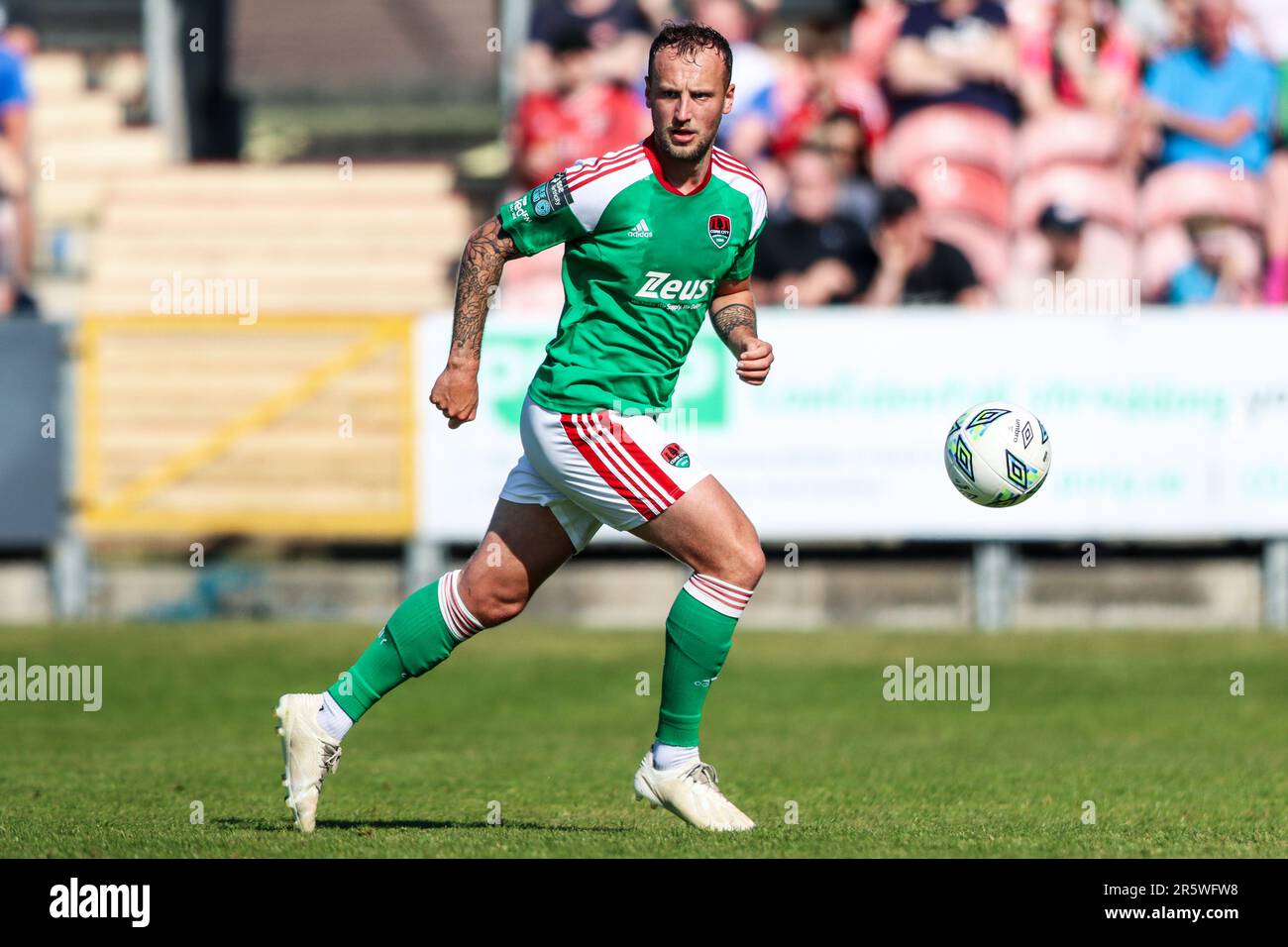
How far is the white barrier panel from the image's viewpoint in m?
14.3

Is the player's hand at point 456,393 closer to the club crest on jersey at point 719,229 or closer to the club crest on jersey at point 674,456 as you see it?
the club crest on jersey at point 674,456

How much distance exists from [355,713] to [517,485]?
37.8 inches

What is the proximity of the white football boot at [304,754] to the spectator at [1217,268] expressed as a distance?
393 inches

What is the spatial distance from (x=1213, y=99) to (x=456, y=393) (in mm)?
10725

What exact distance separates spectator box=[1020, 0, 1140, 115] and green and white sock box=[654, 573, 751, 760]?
9846 millimetres

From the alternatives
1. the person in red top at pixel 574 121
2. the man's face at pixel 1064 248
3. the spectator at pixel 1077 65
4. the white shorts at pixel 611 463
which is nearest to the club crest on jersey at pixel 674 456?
the white shorts at pixel 611 463

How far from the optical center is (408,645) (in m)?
7.43

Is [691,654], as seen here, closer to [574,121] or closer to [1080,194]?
[1080,194]

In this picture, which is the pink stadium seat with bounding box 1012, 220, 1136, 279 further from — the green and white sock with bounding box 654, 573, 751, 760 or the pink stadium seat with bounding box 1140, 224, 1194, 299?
the green and white sock with bounding box 654, 573, 751, 760

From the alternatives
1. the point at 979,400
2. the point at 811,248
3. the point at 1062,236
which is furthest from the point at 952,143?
the point at 979,400

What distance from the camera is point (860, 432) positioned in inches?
568

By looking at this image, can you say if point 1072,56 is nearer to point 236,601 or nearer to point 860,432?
point 860,432

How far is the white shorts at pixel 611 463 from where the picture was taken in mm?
7121

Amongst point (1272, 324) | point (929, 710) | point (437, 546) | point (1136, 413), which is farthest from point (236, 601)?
point (1272, 324)
